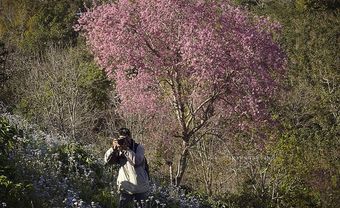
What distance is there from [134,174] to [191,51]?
342 centimetres

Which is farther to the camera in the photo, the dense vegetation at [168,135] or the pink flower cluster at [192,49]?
the pink flower cluster at [192,49]

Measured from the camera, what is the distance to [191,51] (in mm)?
9109

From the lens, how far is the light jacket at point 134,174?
633 cm

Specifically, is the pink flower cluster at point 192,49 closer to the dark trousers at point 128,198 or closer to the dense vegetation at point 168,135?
the dense vegetation at point 168,135

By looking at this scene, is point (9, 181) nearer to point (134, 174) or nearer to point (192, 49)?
point (134, 174)

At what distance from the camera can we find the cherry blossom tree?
9.38 m

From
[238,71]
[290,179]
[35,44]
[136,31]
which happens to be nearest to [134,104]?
[136,31]

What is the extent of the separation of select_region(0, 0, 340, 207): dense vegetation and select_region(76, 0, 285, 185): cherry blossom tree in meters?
0.79

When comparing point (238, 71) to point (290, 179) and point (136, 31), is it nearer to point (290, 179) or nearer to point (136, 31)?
point (136, 31)

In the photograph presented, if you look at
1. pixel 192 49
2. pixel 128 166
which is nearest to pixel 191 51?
pixel 192 49

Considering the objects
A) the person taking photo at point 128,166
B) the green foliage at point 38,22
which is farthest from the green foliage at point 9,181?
the green foliage at point 38,22

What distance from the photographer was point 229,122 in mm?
10625

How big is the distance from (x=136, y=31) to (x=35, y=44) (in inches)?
829

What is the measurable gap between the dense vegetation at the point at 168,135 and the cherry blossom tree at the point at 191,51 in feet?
2.59
